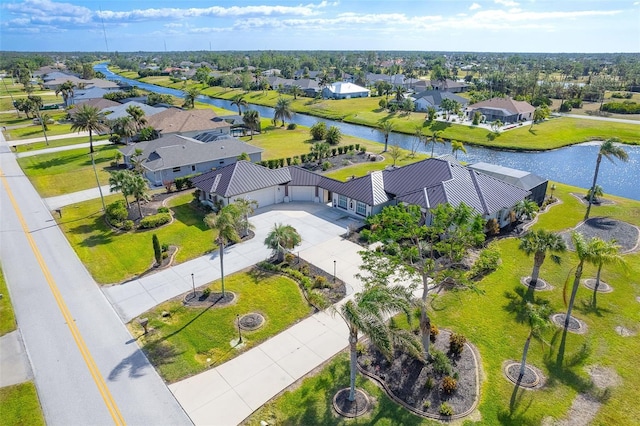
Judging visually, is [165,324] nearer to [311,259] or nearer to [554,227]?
[311,259]

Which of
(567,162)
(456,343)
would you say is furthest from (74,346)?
(567,162)

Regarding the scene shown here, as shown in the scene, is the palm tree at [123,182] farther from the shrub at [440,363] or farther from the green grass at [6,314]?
the shrub at [440,363]

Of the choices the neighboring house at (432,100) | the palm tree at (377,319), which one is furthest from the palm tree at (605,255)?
the neighboring house at (432,100)

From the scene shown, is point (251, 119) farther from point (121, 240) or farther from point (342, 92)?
point (342, 92)

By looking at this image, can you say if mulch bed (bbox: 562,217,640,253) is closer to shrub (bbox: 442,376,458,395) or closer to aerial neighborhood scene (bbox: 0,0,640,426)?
aerial neighborhood scene (bbox: 0,0,640,426)

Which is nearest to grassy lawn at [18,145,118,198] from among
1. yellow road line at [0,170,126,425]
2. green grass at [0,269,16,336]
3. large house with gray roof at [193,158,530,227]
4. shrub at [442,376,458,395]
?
yellow road line at [0,170,126,425]

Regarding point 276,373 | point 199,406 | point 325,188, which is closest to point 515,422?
point 276,373
